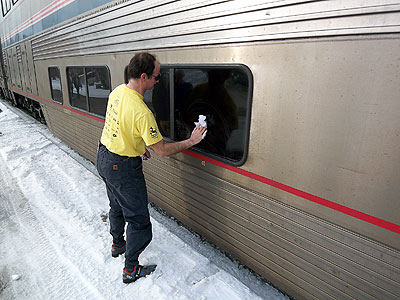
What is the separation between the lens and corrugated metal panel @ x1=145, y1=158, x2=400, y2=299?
1.59 m

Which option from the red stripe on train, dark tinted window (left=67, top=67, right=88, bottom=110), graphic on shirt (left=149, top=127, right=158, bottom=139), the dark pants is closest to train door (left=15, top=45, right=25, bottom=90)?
dark tinted window (left=67, top=67, right=88, bottom=110)

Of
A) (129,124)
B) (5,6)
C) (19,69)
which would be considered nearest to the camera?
(129,124)

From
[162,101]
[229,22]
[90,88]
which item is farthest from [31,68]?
[229,22]

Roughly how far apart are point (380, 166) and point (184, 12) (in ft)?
6.14

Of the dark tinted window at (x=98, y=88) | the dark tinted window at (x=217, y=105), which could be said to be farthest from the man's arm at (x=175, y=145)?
the dark tinted window at (x=98, y=88)

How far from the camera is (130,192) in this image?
2162mm

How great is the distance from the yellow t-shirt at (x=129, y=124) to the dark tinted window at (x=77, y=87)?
101 inches

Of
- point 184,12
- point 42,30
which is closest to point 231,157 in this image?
point 184,12

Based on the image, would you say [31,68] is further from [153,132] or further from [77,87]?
[153,132]

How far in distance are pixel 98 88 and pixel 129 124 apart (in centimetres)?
222

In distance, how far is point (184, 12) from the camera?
224cm

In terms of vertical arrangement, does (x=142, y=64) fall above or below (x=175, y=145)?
above

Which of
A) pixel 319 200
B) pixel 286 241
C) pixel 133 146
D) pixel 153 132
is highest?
pixel 153 132

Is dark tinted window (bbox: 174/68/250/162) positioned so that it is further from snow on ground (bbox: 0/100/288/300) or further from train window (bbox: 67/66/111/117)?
train window (bbox: 67/66/111/117)
